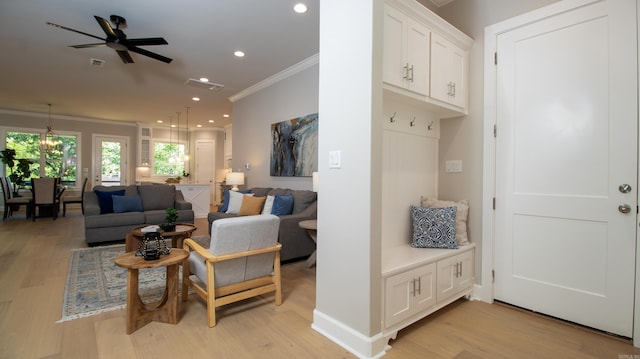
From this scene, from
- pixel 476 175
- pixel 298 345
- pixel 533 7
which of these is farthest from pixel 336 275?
pixel 533 7

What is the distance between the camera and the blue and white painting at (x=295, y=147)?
4738 mm

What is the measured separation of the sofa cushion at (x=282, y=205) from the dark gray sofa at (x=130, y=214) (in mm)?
2214

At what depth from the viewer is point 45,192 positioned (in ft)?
23.1

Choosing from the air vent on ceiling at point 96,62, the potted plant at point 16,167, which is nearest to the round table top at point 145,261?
the air vent on ceiling at point 96,62

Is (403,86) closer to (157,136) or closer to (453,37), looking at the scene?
(453,37)

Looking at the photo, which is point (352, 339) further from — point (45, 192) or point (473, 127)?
point (45, 192)

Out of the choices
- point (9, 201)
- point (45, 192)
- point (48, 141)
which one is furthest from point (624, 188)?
point (48, 141)

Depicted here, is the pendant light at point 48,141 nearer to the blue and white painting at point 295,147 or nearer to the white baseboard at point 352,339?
the blue and white painting at point 295,147

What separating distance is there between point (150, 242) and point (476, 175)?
112 inches

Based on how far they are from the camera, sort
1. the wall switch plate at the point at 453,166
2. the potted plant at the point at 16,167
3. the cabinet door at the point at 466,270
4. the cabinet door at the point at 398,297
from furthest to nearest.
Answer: the potted plant at the point at 16,167, the wall switch plate at the point at 453,166, the cabinet door at the point at 466,270, the cabinet door at the point at 398,297

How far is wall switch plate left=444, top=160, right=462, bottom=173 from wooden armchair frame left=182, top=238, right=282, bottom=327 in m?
1.82

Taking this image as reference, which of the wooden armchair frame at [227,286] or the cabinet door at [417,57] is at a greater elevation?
the cabinet door at [417,57]

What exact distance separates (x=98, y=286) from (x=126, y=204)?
7.80 ft

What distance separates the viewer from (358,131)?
2.00 meters
